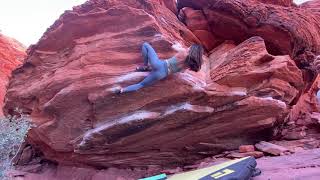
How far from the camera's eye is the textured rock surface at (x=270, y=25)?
1079 centimetres

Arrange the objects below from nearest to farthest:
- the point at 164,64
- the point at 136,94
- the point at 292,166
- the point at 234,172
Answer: the point at 234,172
the point at 292,166
the point at 164,64
the point at 136,94

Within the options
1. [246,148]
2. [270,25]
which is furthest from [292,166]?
[270,25]

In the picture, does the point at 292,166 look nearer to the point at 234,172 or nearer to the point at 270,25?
the point at 234,172

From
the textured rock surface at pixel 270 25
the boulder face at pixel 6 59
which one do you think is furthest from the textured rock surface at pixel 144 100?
the boulder face at pixel 6 59

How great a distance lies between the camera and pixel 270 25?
35.2ft

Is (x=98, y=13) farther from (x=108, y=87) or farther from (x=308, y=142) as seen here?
(x=308, y=142)

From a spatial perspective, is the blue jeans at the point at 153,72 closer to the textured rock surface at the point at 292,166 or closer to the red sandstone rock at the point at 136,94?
the red sandstone rock at the point at 136,94

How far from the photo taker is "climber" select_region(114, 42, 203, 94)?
859 cm

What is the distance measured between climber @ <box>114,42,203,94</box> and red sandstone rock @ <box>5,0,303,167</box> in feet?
0.75

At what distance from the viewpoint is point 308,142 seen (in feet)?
31.0

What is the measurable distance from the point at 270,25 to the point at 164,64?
415 cm

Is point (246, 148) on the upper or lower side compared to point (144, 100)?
lower

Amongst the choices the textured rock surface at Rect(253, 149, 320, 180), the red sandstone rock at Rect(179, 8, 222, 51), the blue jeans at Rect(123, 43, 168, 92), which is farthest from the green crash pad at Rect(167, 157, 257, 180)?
the red sandstone rock at Rect(179, 8, 222, 51)

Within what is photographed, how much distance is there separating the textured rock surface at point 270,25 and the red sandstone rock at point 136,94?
1158 millimetres
